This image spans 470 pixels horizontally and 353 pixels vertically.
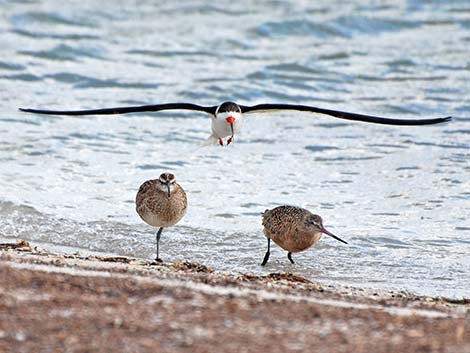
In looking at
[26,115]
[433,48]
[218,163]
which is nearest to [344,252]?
[218,163]

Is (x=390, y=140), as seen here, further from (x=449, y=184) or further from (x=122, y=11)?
(x=122, y=11)

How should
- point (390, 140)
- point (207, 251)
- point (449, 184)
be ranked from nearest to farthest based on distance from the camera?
point (207, 251) < point (449, 184) < point (390, 140)

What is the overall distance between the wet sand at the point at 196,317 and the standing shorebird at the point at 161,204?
8.43ft

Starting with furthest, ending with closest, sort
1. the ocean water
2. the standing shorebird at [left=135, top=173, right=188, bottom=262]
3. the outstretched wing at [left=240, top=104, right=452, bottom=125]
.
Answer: the ocean water
the standing shorebird at [left=135, top=173, right=188, bottom=262]
the outstretched wing at [left=240, top=104, right=452, bottom=125]

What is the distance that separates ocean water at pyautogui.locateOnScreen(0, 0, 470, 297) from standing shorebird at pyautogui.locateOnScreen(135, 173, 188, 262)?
325 millimetres

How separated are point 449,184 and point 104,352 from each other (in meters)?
8.48

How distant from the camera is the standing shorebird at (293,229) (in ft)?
35.0

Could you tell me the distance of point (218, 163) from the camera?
15.0m

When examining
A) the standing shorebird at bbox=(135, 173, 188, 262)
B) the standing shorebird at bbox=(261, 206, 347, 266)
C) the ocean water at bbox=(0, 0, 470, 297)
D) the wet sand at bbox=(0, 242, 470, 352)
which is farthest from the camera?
the ocean water at bbox=(0, 0, 470, 297)

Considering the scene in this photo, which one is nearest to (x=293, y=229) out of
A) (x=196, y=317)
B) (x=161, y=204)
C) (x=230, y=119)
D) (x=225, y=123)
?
(x=161, y=204)

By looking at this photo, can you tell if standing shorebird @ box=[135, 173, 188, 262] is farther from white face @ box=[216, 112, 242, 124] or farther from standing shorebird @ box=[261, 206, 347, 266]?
white face @ box=[216, 112, 242, 124]

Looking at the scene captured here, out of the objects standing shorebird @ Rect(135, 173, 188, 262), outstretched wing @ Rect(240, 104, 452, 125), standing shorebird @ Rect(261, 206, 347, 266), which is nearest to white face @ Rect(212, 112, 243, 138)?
outstretched wing @ Rect(240, 104, 452, 125)

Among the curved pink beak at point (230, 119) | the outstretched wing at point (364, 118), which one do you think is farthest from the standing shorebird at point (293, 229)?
the curved pink beak at point (230, 119)

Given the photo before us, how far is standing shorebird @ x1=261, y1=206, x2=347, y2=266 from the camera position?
10.7 meters
